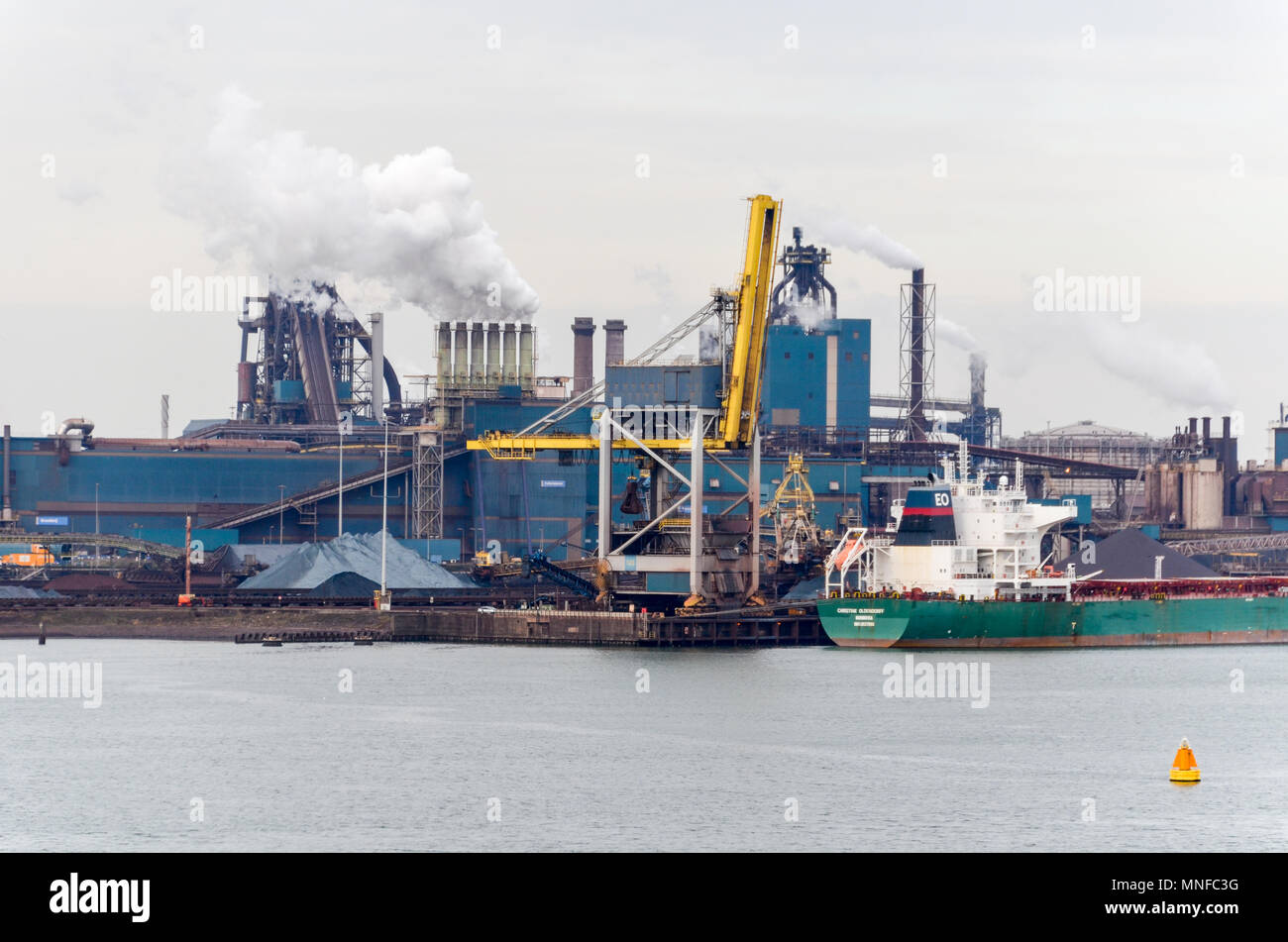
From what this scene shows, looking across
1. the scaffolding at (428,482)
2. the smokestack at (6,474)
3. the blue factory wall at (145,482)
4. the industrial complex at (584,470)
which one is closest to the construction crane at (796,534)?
the industrial complex at (584,470)

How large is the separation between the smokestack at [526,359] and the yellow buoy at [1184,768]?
6557 cm

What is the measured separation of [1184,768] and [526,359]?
66.3 metres

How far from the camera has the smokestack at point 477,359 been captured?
322 feet

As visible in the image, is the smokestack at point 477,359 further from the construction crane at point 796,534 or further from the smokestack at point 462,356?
the construction crane at point 796,534

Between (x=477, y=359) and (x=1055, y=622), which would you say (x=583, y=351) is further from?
(x=1055, y=622)

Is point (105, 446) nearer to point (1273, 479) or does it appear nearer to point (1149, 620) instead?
point (1149, 620)

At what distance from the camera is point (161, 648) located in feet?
229

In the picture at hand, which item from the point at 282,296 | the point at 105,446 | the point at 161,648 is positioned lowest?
the point at 161,648

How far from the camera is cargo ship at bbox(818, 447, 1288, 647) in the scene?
6594 cm

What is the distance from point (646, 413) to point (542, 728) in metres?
32.4

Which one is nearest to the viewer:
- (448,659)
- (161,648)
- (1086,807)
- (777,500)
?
(1086,807)

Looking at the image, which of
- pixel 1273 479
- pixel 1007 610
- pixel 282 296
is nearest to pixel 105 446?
pixel 282 296

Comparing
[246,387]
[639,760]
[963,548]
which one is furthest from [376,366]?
[639,760]

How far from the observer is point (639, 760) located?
1539 inches
